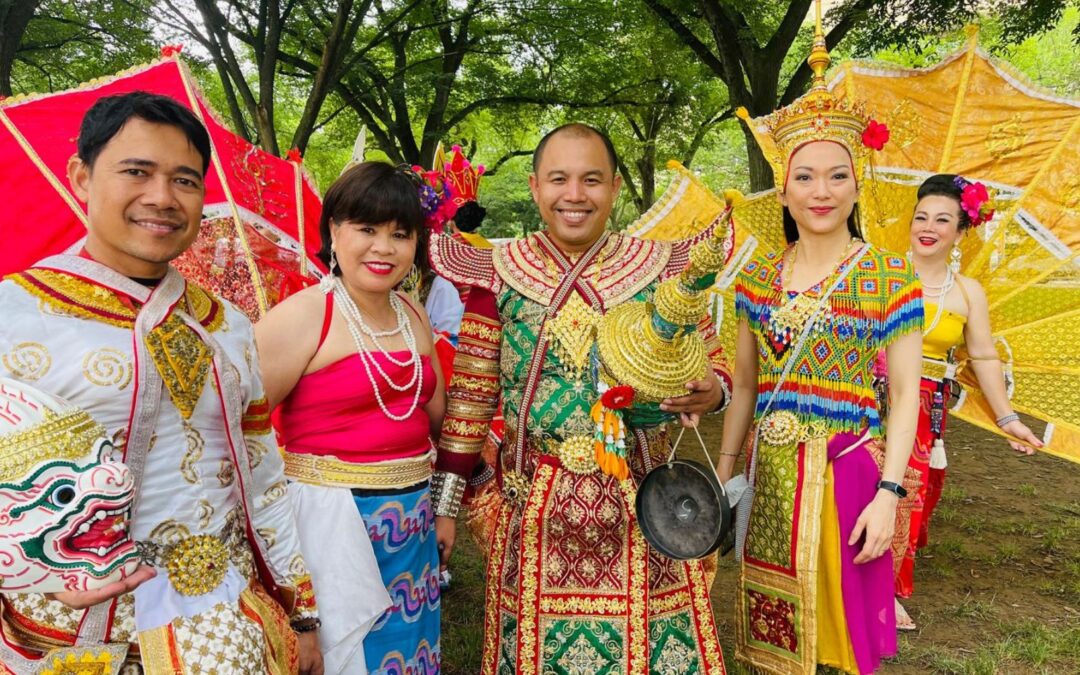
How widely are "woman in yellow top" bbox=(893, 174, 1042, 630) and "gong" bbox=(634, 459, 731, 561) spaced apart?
2144mm

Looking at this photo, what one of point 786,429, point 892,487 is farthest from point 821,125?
point 892,487

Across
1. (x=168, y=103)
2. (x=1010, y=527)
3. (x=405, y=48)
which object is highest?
(x=405, y=48)

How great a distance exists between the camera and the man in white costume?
140 cm

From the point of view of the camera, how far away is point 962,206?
383 centimetres

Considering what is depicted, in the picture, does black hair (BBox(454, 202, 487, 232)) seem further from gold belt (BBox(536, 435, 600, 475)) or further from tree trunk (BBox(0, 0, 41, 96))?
tree trunk (BBox(0, 0, 41, 96))

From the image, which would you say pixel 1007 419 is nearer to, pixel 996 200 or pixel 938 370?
pixel 938 370

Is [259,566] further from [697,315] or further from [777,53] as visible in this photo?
[777,53]

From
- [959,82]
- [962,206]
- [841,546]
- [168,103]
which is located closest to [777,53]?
[959,82]

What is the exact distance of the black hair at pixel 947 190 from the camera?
12.6 feet

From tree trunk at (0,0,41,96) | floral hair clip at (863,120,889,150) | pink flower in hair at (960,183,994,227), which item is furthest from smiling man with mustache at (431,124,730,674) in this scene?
tree trunk at (0,0,41,96)

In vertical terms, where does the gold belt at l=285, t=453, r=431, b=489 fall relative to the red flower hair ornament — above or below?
below

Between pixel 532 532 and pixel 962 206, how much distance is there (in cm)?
301

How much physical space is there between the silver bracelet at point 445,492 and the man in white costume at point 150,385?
860 mm

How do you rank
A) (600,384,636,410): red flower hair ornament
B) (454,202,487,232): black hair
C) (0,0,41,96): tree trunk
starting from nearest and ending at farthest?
(600,384,636,410): red flower hair ornament, (454,202,487,232): black hair, (0,0,41,96): tree trunk
